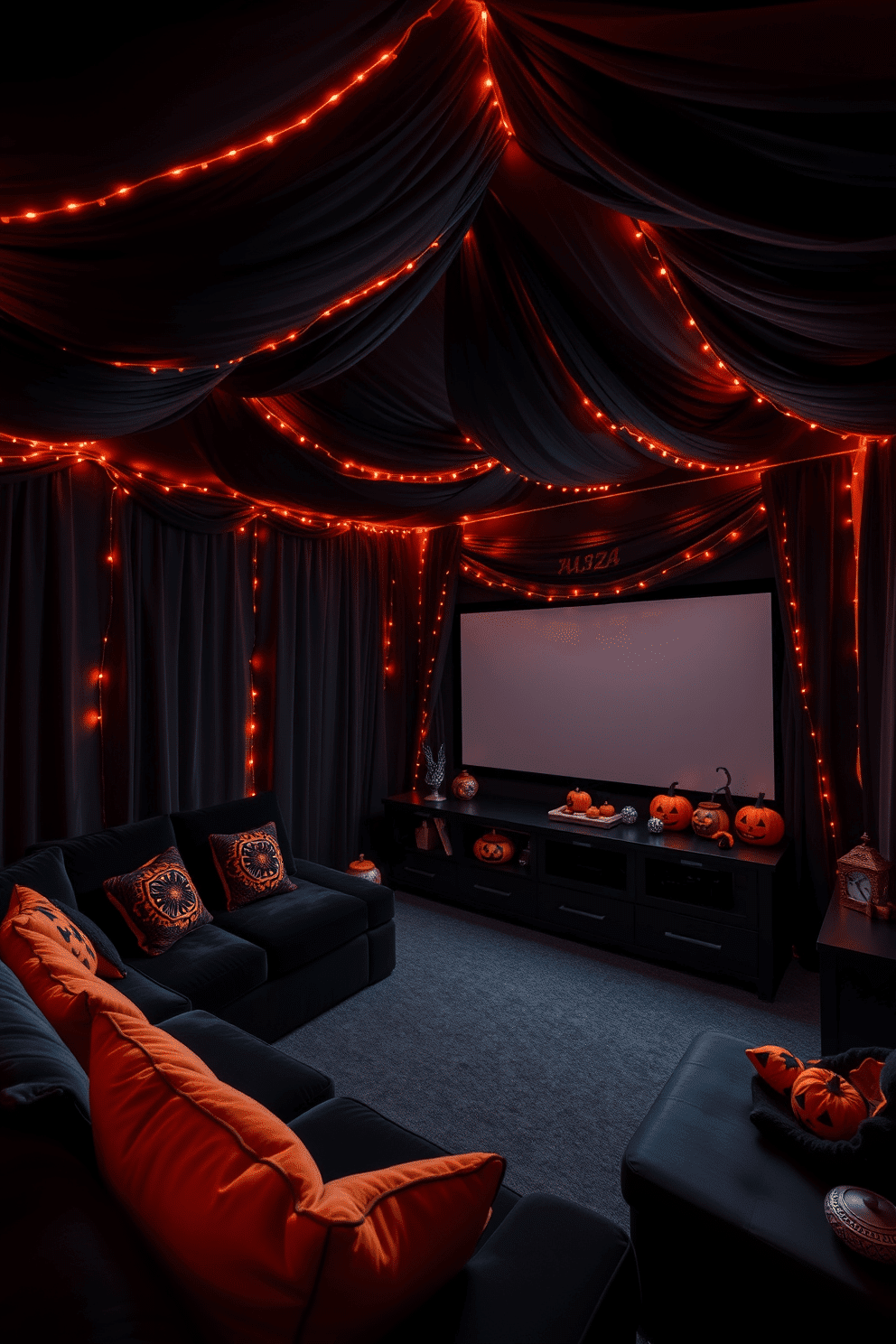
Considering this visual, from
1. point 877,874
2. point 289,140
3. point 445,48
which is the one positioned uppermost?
point 445,48

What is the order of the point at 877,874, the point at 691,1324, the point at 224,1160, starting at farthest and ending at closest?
the point at 877,874
the point at 691,1324
the point at 224,1160

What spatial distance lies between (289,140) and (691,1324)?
8.89 feet

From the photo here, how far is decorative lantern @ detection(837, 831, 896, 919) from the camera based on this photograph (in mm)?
2654

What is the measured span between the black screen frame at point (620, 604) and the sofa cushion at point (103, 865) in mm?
2520

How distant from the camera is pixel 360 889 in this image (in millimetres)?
3238

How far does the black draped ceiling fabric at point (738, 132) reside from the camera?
3.20 feet

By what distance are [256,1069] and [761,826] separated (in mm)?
2680

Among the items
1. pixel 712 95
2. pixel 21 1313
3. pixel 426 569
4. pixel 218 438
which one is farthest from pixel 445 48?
pixel 426 569

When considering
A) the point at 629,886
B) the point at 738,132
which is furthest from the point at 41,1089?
the point at 629,886

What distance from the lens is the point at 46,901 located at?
202 centimetres

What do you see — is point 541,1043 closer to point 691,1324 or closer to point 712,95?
point 691,1324

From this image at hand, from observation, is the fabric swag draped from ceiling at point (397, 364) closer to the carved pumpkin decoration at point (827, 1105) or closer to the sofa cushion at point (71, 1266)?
the sofa cushion at point (71, 1266)

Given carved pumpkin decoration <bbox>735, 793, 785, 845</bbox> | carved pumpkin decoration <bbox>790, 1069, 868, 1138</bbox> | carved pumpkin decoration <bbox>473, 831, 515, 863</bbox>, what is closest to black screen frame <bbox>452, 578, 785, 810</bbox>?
carved pumpkin decoration <bbox>735, 793, 785, 845</bbox>

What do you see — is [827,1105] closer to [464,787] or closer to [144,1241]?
[144,1241]
